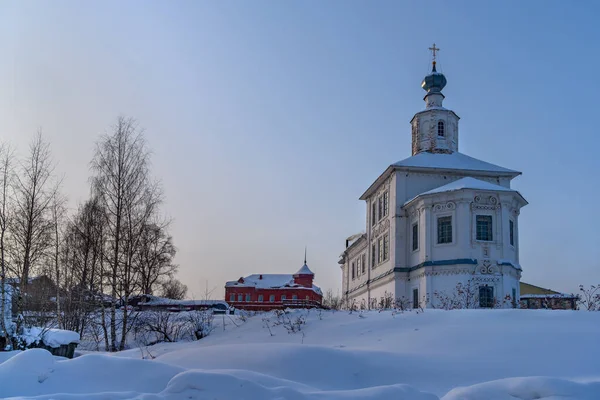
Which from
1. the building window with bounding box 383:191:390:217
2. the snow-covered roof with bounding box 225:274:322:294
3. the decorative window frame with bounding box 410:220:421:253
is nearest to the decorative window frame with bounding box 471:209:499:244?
the decorative window frame with bounding box 410:220:421:253

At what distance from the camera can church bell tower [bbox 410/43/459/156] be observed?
33.0 meters

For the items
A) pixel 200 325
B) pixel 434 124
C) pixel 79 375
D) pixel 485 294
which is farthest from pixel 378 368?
pixel 434 124

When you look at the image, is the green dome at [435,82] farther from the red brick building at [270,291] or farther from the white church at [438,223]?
the red brick building at [270,291]

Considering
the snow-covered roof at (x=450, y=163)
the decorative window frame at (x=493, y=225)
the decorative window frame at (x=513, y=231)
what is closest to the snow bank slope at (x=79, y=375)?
the decorative window frame at (x=493, y=225)

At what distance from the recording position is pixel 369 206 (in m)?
36.3

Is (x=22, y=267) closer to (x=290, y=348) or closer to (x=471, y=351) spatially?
(x=290, y=348)

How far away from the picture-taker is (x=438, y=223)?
27484 millimetres

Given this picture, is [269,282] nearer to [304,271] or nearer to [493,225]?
[304,271]

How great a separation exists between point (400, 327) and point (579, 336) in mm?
3047

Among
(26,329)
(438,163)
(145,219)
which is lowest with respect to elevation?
(26,329)

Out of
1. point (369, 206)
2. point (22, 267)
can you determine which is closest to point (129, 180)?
point (22, 267)

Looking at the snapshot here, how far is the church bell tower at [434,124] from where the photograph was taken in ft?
108

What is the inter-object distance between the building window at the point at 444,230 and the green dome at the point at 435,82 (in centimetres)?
1026

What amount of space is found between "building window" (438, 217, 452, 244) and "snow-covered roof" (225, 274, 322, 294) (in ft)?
119
